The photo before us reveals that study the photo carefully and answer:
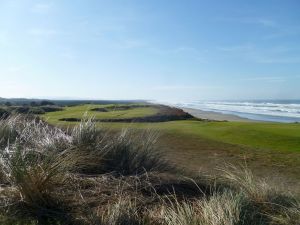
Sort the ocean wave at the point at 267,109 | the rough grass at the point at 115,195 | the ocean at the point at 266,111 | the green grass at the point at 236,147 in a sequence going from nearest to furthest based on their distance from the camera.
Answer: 1. the rough grass at the point at 115,195
2. the green grass at the point at 236,147
3. the ocean at the point at 266,111
4. the ocean wave at the point at 267,109

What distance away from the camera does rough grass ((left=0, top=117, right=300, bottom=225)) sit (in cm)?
529

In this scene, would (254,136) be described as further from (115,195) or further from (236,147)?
(115,195)

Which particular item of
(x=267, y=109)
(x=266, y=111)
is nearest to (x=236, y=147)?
(x=266, y=111)

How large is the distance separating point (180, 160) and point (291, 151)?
16.8 ft

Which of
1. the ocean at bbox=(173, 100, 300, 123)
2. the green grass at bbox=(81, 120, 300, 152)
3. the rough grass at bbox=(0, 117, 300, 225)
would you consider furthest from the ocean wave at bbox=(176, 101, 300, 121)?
the rough grass at bbox=(0, 117, 300, 225)

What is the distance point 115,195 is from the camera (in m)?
6.23

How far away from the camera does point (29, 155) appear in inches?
267

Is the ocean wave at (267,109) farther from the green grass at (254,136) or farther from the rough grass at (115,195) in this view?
the rough grass at (115,195)

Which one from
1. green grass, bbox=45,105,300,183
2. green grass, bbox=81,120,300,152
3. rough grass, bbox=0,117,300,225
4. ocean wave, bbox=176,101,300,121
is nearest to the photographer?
rough grass, bbox=0,117,300,225

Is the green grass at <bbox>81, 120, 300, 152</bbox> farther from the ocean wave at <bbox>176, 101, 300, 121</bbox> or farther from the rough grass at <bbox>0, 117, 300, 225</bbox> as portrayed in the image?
the ocean wave at <bbox>176, 101, 300, 121</bbox>

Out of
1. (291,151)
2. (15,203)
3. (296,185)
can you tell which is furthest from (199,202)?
(291,151)

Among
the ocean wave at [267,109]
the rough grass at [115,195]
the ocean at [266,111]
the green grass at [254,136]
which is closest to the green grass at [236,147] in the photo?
the green grass at [254,136]

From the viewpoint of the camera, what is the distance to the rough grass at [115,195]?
529 centimetres

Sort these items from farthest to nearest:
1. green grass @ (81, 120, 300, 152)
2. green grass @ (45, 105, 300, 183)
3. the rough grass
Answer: green grass @ (81, 120, 300, 152) → green grass @ (45, 105, 300, 183) → the rough grass
